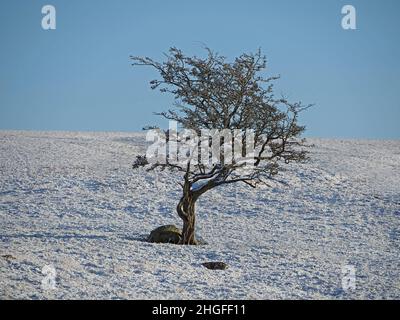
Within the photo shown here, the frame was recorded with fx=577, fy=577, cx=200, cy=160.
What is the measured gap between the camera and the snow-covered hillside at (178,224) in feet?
56.3

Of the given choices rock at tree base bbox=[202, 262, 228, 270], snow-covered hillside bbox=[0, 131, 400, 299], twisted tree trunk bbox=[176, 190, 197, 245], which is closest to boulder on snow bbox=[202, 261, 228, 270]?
rock at tree base bbox=[202, 262, 228, 270]

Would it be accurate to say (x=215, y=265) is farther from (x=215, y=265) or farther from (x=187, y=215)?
(x=187, y=215)

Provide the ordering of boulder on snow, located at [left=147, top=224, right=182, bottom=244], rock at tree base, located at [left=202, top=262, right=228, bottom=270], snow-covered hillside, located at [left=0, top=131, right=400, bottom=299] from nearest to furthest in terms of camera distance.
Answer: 1. snow-covered hillside, located at [left=0, top=131, right=400, bottom=299]
2. rock at tree base, located at [left=202, top=262, right=228, bottom=270]
3. boulder on snow, located at [left=147, top=224, right=182, bottom=244]

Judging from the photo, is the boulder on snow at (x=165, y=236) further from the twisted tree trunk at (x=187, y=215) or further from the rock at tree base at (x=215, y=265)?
the rock at tree base at (x=215, y=265)

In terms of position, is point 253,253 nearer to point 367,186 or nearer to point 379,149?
point 367,186

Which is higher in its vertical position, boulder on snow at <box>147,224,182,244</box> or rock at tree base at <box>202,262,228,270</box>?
boulder on snow at <box>147,224,182,244</box>

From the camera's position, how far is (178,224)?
101ft

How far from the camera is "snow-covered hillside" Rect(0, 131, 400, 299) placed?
17172mm

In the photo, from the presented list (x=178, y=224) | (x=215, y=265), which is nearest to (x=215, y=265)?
(x=215, y=265)

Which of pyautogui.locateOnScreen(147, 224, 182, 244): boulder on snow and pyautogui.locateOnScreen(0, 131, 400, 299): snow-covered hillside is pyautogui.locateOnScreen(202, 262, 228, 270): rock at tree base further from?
pyautogui.locateOnScreen(147, 224, 182, 244): boulder on snow

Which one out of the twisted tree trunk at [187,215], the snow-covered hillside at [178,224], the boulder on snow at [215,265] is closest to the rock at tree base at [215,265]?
the boulder on snow at [215,265]

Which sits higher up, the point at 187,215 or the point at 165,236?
the point at 187,215
